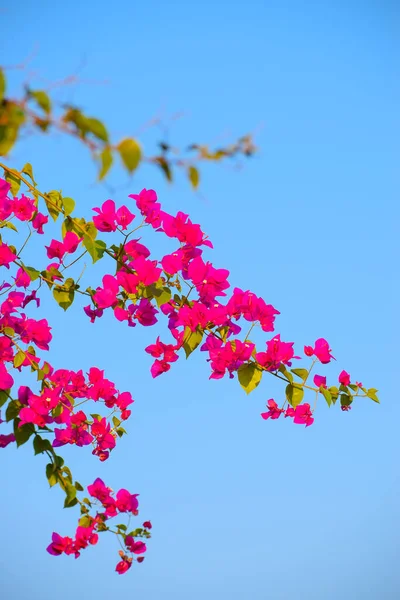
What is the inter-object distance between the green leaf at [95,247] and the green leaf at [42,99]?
208 centimetres

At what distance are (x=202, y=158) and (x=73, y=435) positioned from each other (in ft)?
7.14

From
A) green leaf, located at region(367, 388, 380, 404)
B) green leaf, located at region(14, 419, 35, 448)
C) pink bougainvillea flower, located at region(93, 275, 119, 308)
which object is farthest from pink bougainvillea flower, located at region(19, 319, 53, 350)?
green leaf, located at region(367, 388, 380, 404)

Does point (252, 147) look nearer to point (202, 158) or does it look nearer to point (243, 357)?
point (202, 158)

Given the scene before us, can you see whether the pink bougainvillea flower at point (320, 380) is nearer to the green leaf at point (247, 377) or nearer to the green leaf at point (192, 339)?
the green leaf at point (247, 377)

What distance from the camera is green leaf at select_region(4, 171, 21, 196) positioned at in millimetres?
3764

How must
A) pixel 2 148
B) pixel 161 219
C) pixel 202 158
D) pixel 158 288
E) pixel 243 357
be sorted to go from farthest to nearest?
pixel 161 219 → pixel 158 288 → pixel 243 357 → pixel 202 158 → pixel 2 148

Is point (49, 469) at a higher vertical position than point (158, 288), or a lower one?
lower

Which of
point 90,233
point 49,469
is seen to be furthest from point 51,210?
point 49,469

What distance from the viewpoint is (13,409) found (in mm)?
3117

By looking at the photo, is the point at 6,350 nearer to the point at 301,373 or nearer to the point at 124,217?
the point at 124,217

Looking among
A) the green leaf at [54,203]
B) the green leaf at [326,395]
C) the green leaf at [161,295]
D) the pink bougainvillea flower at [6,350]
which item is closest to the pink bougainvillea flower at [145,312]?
the green leaf at [161,295]

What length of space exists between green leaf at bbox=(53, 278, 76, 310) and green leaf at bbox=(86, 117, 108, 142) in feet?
7.20

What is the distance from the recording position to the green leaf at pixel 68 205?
371 centimetres

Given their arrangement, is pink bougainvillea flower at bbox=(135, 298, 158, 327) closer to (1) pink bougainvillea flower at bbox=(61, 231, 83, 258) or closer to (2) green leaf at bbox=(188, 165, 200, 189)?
(1) pink bougainvillea flower at bbox=(61, 231, 83, 258)
